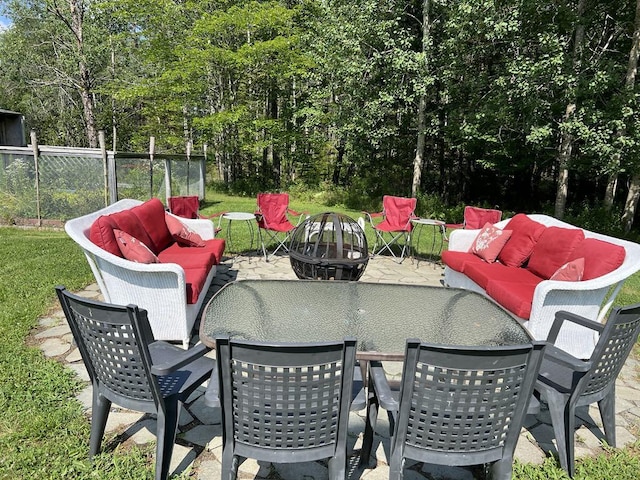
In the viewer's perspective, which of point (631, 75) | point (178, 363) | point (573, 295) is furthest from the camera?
point (631, 75)

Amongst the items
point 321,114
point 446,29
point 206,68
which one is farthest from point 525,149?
point 206,68

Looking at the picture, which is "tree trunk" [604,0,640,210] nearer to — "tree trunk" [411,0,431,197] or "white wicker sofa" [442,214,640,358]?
"tree trunk" [411,0,431,197]

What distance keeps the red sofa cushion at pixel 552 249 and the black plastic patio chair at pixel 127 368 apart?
315 cm

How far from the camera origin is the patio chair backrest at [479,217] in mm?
5480

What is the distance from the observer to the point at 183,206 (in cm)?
552

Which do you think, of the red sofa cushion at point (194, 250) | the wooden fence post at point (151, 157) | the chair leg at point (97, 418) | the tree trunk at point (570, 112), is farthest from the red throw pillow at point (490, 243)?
the wooden fence post at point (151, 157)

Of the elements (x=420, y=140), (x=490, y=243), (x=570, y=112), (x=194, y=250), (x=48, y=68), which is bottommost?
(x=194, y=250)

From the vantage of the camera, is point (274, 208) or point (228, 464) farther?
point (274, 208)

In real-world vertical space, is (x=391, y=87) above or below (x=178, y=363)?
above

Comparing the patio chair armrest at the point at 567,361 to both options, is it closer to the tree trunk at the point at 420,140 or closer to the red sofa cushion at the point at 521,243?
the red sofa cushion at the point at 521,243

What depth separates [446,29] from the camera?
9.09 meters

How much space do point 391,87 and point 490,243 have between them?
6707mm

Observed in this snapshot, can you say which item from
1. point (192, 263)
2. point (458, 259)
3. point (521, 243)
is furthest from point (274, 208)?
point (521, 243)

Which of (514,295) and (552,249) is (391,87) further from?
(514,295)
